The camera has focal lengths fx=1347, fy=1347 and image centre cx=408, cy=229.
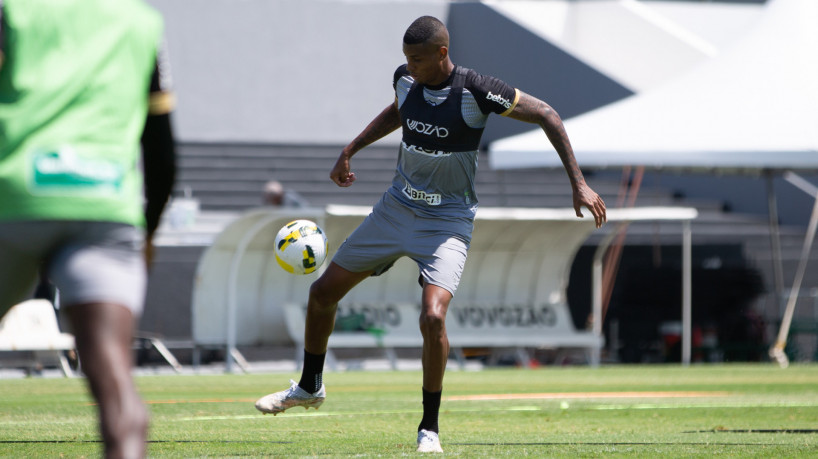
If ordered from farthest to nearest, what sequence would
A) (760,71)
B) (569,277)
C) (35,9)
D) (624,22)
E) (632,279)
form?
(624,22) → (569,277) → (632,279) → (760,71) → (35,9)

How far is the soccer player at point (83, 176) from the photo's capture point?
3.32 meters

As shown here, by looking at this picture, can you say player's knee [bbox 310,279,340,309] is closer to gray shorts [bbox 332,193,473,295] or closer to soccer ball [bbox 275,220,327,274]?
gray shorts [bbox 332,193,473,295]

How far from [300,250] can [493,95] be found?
2110mm

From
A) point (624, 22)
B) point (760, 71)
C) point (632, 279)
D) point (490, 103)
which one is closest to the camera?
point (490, 103)

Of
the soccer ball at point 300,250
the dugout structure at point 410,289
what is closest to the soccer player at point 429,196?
the soccer ball at point 300,250

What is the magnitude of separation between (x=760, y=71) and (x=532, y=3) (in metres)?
11.3

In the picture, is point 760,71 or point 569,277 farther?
point 569,277

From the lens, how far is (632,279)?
20594mm

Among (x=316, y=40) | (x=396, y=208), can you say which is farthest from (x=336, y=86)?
(x=396, y=208)

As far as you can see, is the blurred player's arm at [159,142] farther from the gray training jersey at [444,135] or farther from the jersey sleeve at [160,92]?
the gray training jersey at [444,135]

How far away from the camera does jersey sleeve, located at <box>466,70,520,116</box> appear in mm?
6781

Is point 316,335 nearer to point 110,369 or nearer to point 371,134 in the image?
point 371,134

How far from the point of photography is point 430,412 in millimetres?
6645

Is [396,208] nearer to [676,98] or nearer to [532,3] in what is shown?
[676,98]
